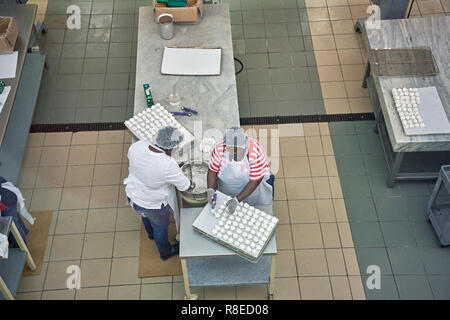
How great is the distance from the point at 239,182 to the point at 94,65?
10.7 feet

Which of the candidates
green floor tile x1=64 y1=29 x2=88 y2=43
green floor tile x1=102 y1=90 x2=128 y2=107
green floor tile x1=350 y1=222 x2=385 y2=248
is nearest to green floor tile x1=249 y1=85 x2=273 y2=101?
green floor tile x1=102 y1=90 x2=128 y2=107

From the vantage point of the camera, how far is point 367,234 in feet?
16.0

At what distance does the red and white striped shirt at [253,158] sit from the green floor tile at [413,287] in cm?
165

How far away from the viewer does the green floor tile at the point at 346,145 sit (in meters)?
5.52

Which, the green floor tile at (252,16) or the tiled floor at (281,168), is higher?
the green floor tile at (252,16)

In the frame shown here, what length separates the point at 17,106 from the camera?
5566mm

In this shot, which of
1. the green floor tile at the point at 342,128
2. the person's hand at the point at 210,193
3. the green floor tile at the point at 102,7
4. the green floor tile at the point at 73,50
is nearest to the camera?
the person's hand at the point at 210,193

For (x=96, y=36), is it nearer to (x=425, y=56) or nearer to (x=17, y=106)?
(x=17, y=106)

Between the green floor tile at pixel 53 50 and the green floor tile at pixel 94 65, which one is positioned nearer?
the green floor tile at pixel 94 65

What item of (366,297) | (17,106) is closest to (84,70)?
(17,106)

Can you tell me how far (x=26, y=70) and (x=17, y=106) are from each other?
23.3 inches

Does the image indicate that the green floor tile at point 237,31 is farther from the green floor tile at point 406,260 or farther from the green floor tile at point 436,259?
the green floor tile at point 436,259

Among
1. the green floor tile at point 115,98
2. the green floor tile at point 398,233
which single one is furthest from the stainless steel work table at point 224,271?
the green floor tile at point 115,98

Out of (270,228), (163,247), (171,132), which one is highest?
(171,132)
